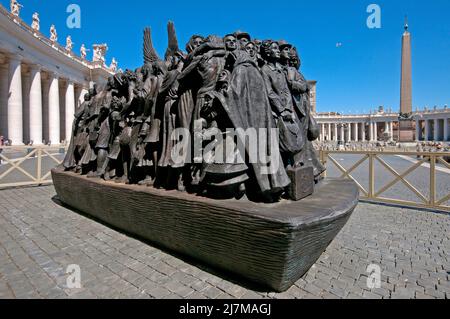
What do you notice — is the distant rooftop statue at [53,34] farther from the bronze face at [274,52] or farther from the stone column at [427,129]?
the stone column at [427,129]

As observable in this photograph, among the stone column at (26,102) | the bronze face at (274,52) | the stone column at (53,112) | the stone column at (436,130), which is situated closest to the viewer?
the bronze face at (274,52)

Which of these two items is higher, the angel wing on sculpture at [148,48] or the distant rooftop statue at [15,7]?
the distant rooftop statue at [15,7]

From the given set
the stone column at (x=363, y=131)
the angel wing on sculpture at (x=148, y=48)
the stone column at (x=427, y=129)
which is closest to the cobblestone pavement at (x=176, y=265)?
the angel wing on sculpture at (x=148, y=48)

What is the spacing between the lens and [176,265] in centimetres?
354

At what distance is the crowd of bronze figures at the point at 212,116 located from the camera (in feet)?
10.5

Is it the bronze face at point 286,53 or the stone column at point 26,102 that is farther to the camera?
the stone column at point 26,102

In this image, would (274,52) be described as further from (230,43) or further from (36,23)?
(36,23)

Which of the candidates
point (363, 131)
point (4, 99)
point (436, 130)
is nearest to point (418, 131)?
point (436, 130)

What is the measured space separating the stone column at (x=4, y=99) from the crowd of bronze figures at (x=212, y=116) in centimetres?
3281

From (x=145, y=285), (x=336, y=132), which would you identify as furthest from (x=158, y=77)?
(x=336, y=132)

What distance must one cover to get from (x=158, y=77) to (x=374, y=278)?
5.06 metres

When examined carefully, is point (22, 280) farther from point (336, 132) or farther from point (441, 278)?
point (336, 132)

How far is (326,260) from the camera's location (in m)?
3.72

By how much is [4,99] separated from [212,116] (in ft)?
124
